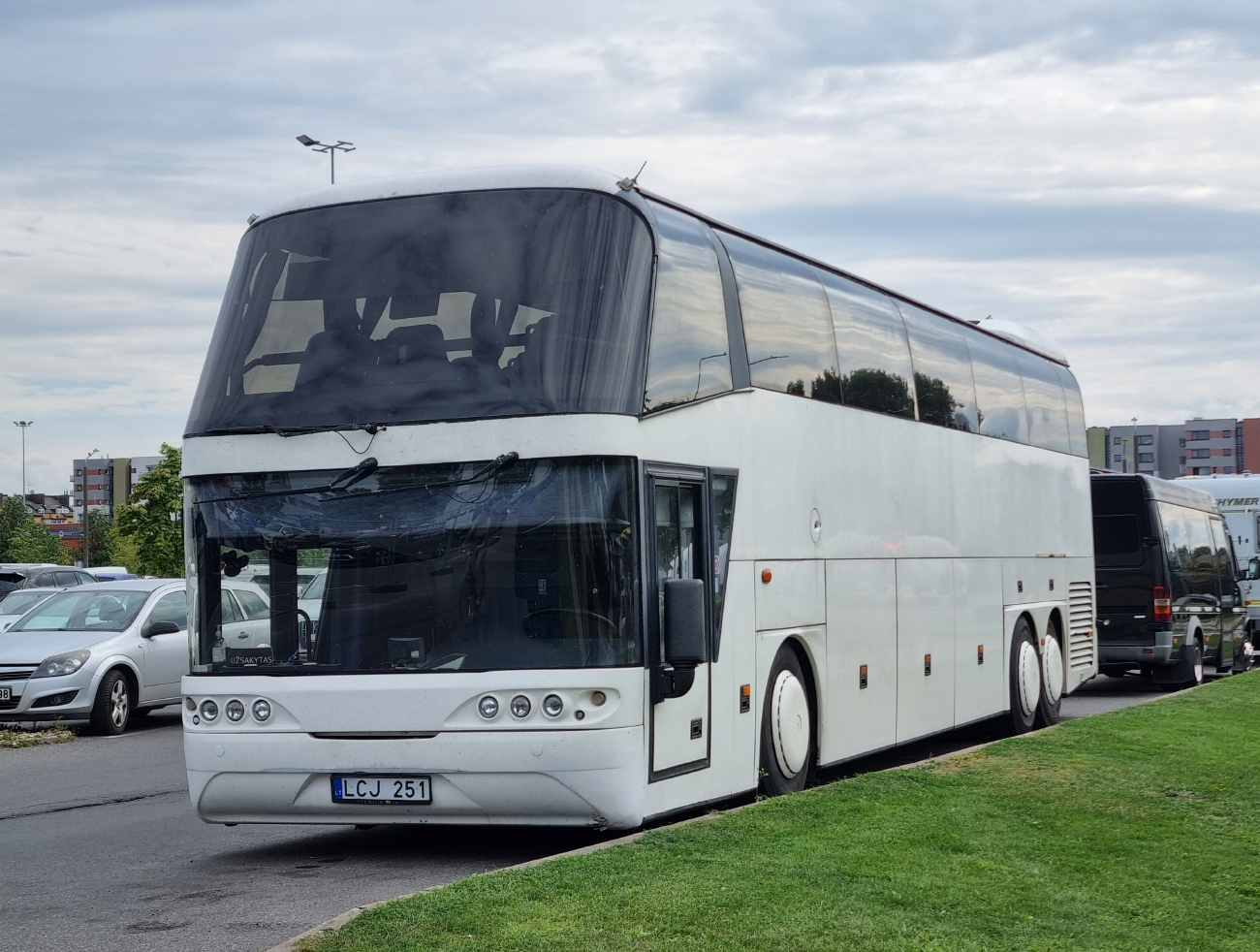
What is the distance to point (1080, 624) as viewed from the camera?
19.7 metres

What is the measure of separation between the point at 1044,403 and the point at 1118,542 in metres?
5.53

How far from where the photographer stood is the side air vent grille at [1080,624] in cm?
1920

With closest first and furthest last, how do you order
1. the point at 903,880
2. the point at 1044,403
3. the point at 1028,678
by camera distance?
1. the point at 903,880
2. the point at 1028,678
3. the point at 1044,403

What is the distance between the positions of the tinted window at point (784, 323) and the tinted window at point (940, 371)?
2.20m

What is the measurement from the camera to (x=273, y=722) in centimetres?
912

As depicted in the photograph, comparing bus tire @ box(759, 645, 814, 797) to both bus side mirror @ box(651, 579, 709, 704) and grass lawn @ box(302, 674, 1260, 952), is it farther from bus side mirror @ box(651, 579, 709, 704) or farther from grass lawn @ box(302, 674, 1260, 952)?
bus side mirror @ box(651, 579, 709, 704)

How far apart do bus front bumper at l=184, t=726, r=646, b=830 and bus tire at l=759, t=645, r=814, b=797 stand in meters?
2.15

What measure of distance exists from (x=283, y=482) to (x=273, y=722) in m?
1.30

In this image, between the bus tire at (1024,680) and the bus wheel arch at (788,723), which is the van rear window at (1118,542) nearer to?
the bus tire at (1024,680)

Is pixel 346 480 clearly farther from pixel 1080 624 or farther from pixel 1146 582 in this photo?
pixel 1146 582

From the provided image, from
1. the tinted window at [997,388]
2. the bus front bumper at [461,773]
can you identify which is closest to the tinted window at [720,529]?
the bus front bumper at [461,773]

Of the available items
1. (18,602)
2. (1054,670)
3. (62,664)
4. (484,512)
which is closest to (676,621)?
(484,512)

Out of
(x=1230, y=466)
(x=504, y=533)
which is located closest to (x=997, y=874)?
(x=504, y=533)

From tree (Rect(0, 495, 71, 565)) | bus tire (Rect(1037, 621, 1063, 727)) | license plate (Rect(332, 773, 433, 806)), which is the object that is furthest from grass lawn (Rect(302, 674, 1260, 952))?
tree (Rect(0, 495, 71, 565))
